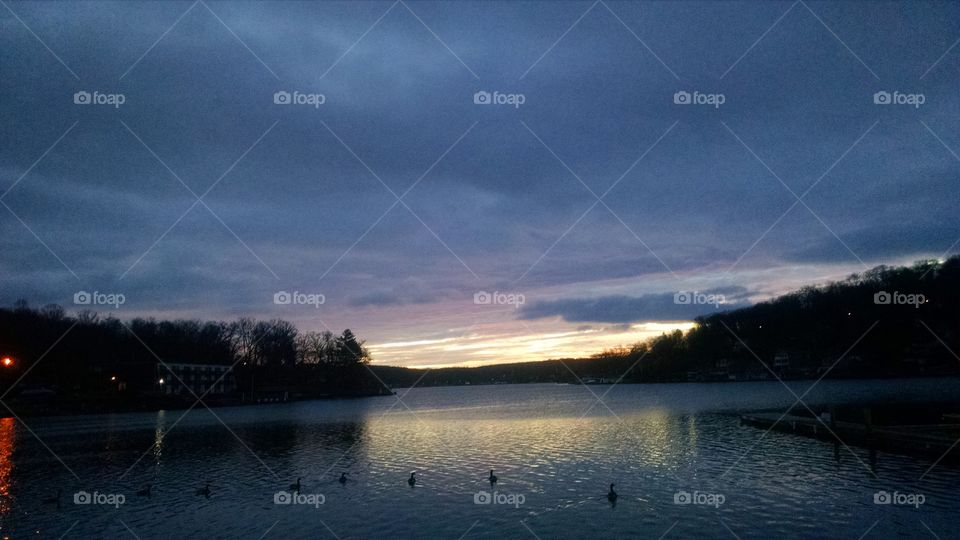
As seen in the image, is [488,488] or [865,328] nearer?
[488,488]

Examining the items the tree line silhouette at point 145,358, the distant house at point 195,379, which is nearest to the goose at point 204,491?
the tree line silhouette at point 145,358

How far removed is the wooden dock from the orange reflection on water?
46.1 m

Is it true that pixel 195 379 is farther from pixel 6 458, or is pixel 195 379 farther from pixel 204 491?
pixel 204 491

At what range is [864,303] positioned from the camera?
146750mm

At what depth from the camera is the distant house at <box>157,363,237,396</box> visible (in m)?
130

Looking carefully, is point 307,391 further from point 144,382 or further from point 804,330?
point 804,330

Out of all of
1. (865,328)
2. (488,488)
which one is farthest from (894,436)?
(865,328)

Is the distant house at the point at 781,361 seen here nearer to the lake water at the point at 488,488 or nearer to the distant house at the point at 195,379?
the lake water at the point at 488,488

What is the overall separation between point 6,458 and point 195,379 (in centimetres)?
10054

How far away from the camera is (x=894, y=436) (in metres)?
36.0

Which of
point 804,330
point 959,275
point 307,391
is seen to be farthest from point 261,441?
point 804,330

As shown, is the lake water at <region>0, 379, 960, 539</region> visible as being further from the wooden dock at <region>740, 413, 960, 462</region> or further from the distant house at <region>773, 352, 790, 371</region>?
the distant house at <region>773, 352, 790, 371</region>

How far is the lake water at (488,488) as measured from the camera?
907 inches

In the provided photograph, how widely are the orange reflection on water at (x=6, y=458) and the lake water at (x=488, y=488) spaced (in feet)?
0.71
